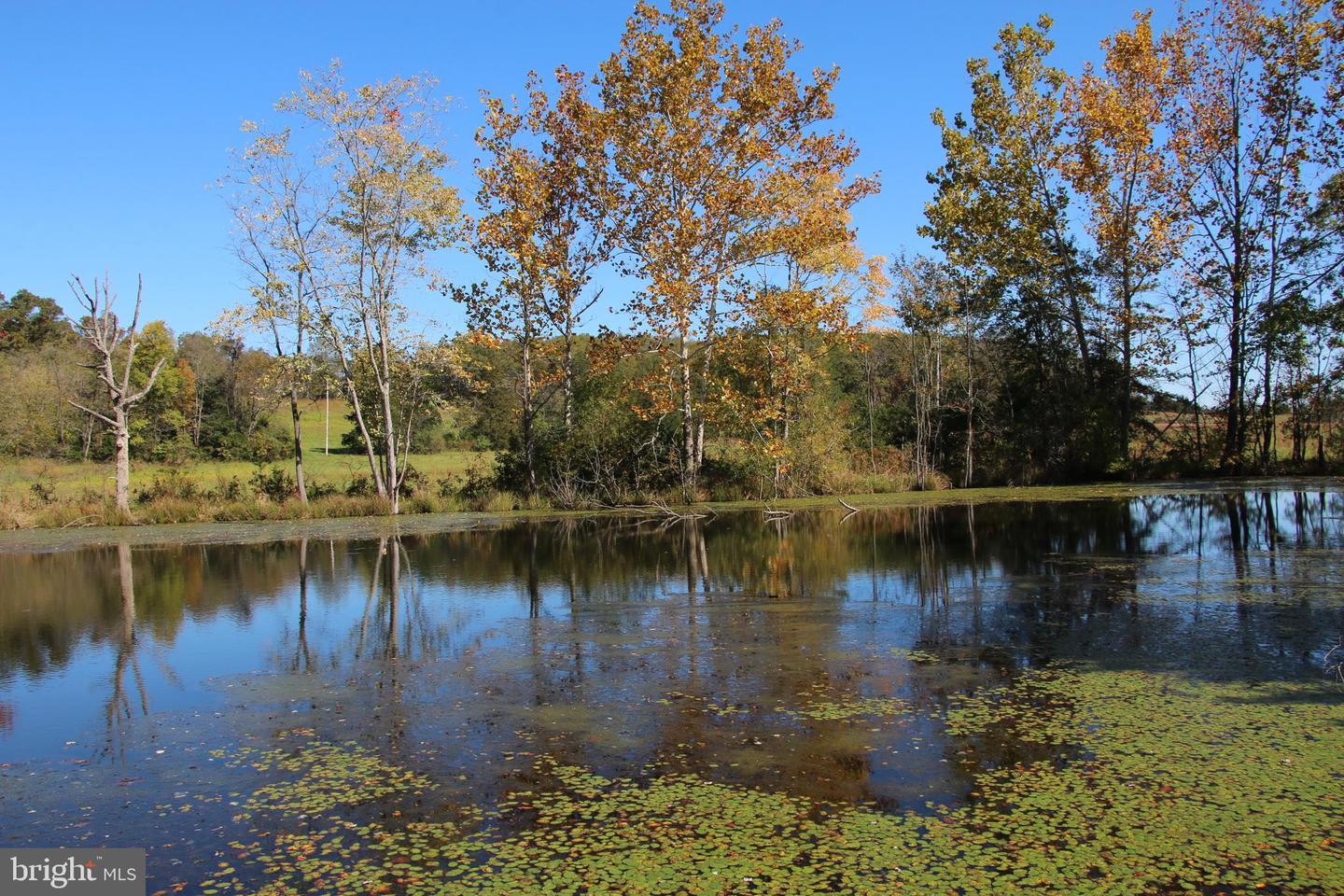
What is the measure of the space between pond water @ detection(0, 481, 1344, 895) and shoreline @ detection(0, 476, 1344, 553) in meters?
7.14

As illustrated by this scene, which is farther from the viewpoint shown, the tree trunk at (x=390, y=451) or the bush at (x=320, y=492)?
the bush at (x=320, y=492)

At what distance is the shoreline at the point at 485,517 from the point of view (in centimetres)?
2022

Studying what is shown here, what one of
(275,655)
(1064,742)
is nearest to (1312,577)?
(1064,742)

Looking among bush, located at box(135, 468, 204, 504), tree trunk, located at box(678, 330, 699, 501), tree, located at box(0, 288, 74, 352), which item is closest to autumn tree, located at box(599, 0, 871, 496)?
tree trunk, located at box(678, 330, 699, 501)

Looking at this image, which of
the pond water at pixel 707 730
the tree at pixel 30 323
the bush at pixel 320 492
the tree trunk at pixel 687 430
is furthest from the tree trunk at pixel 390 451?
the tree at pixel 30 323

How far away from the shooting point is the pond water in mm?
4359

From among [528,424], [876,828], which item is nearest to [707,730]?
[876,828]

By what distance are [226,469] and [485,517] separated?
2576 cm

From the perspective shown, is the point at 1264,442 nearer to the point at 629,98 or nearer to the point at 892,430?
the point at 892,430

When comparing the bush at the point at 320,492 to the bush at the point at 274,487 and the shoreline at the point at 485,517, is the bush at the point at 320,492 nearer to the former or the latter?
the bush at the point at 274,487

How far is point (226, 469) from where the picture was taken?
4381 centimetres

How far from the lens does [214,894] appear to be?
13.7 ft

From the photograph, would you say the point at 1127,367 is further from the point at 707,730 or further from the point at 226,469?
the point at 226,469

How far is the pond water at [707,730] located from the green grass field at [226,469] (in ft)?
51.0
